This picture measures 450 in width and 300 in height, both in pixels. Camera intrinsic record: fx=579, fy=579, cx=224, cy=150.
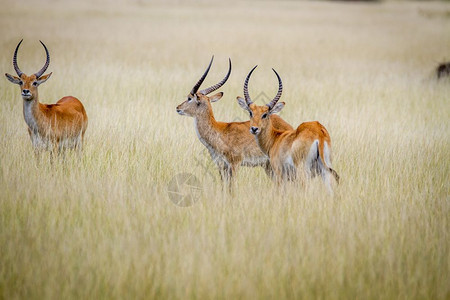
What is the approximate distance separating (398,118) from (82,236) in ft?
24.6

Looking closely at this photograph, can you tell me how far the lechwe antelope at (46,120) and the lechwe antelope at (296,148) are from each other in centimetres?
246

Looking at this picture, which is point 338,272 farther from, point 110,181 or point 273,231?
point 110,181

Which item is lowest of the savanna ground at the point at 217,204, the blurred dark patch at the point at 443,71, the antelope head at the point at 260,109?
the savanna ground at the point at 217,204

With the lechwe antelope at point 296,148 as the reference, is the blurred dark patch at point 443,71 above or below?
above

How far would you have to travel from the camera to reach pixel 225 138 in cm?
716

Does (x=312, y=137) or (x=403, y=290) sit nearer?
(x=403, y=290)

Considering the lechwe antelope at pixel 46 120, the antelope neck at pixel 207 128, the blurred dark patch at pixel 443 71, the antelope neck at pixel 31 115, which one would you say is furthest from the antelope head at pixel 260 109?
the blurred dark patch at pixel 443 71

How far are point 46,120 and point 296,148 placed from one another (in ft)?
11.1

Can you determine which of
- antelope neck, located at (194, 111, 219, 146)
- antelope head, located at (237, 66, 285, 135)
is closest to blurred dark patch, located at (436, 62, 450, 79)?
antelope neck, located at (194, 111, 219, 146)

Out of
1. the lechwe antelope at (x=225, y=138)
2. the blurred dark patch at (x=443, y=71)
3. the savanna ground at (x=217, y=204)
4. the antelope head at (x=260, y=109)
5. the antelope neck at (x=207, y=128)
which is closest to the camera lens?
the savanna ground at (x=217, y=204)

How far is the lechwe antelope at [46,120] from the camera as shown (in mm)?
7348

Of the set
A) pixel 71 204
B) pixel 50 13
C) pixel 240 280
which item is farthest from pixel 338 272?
pixel 50 13

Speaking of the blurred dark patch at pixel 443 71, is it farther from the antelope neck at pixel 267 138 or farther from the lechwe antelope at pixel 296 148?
the lechwe antelope at pixel 296 148

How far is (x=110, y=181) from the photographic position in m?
6.33
